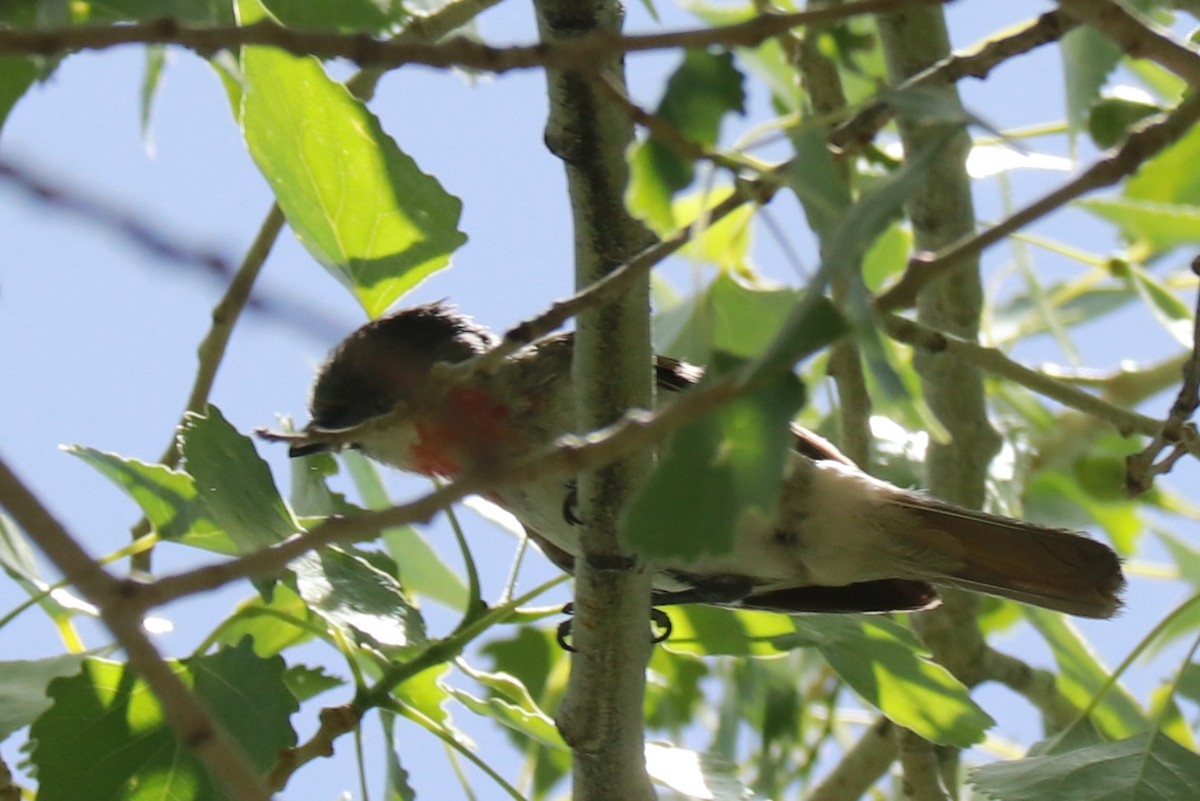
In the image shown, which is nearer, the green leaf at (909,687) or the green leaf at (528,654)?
the green leaf at (909,687)

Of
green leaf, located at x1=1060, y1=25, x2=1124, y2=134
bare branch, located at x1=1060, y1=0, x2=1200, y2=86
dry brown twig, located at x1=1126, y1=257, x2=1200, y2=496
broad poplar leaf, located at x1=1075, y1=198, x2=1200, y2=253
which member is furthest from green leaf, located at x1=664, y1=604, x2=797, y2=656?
bare branch, located at x1=1060, y1=0, x2=1200, y2=86

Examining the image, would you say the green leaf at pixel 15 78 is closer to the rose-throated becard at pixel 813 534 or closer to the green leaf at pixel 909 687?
the rose-throated becard at pixel 813 534

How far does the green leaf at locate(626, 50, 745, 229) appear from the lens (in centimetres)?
113

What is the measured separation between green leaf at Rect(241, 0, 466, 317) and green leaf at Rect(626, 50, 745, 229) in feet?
3.23

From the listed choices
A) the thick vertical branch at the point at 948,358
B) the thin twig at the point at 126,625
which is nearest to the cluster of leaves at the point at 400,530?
the thick vertical branch at the point at 948,358

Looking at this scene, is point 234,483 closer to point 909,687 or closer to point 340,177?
point 340,177

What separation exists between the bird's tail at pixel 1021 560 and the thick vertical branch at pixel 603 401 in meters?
0.92

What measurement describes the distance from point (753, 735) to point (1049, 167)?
179 cm

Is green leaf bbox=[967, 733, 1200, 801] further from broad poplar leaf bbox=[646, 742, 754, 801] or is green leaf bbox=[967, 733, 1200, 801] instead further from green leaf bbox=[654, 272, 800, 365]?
green leaf bbox=[654, 272, 800, 365]

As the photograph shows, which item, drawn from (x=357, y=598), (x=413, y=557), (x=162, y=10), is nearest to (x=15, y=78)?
(x=162, y=10)

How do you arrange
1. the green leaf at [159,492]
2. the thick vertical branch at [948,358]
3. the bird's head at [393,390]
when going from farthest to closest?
the thick vertical branch at [948,358] < the bird's head at [393,390] < the green leaf at [159,492]

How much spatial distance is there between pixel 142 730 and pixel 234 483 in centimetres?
42

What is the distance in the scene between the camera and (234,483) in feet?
6.42

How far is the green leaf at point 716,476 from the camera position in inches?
43.1
